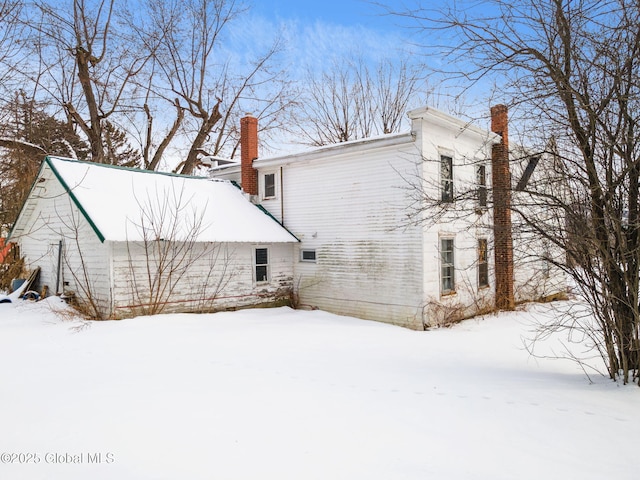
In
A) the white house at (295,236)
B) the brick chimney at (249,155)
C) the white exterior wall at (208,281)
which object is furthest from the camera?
the brick chimney at (249,155)

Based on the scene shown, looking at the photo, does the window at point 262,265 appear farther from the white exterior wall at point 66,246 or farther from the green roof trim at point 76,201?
the green roof trim at point 76,201

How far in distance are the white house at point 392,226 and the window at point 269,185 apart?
0.05 metres

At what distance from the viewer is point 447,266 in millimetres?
13508

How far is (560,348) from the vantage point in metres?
9.62

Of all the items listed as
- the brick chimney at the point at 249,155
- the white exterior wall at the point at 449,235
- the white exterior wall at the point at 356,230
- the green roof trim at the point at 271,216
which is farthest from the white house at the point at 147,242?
the white exterior wall at the point at 449,235

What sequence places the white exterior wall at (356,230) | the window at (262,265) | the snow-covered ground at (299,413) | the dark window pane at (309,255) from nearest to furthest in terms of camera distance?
the snow-covered ground at (299,413), the white exterior wall at (356,230), the window at (262,265), the dark window pane at (309,255)

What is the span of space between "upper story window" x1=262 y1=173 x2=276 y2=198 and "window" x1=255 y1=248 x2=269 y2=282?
251 cm

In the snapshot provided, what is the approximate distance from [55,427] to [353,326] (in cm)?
871

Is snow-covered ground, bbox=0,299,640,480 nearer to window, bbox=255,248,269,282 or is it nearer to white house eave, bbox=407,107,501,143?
window, bbox=255,248,269,282

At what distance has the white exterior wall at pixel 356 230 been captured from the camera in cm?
1258

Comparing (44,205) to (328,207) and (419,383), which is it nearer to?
(328,207)

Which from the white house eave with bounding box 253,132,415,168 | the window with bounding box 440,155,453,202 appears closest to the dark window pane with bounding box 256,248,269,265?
the white house eave with bounding box 253,132,415,168

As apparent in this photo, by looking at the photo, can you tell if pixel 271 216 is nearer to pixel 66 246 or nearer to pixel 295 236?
pixel 295 236

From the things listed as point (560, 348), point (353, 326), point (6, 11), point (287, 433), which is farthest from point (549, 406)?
point (6, 11)
